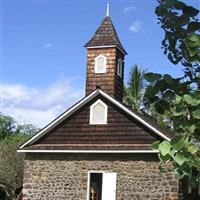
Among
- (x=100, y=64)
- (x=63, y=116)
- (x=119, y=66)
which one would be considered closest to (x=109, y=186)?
(x=63, y=116)

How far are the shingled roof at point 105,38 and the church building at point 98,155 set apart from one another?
166cm

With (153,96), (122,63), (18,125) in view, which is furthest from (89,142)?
(18,125)

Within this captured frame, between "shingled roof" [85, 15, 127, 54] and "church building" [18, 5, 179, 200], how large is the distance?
1.66 m

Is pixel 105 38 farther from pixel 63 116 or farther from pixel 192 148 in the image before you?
pixel 192 148

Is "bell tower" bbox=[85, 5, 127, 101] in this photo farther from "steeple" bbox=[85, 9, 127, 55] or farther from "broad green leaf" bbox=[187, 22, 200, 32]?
"broad green leaf" bbox=[187, 22, 200, 32]

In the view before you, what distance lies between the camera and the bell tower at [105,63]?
23.8 metres

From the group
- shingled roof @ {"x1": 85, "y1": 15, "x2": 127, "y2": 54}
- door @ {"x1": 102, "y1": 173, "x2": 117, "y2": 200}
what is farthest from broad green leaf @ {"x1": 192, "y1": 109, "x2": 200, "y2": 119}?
shingled roof @ {"x1": 85, "y1": 15, "x2": 127, "y2": 54}

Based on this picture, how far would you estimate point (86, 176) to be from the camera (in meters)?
21.7

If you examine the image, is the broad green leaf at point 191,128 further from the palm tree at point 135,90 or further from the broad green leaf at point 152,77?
the palm tree at point 135,90

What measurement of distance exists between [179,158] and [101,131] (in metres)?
19.8

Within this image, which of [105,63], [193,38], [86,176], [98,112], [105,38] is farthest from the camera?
Answer: [105,38]

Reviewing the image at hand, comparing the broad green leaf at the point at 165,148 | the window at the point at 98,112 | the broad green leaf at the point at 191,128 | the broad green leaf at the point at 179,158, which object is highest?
the window at the point at 98,112

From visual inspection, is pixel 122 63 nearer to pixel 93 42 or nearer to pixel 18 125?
pixel 93 42

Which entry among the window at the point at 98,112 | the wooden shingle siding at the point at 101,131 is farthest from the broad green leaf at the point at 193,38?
the window at the point at 98,112
